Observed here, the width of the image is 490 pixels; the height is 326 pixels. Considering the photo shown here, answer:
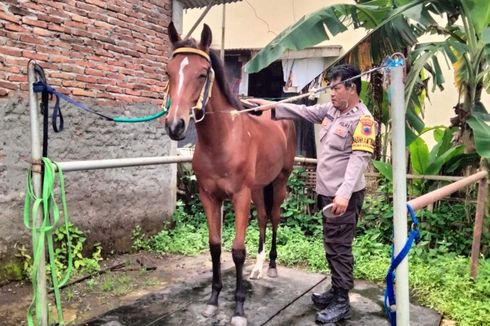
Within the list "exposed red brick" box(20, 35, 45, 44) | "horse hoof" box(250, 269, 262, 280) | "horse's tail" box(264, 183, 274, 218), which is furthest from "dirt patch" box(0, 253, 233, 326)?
"exposed red brick" box(20, 35, 45, 44)

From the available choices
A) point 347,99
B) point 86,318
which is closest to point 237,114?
point 347,99

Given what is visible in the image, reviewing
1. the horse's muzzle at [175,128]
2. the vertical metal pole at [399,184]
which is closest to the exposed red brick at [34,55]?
the horse's muzzle at [175,128]

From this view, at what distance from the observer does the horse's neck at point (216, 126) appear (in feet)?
10.5

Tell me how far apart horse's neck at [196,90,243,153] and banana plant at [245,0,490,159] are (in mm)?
816

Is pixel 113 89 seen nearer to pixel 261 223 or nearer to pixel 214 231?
pixel 261 223

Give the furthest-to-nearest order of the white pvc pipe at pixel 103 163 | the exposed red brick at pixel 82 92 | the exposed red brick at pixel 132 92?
1. the exposed red brick at pixel 132 92
2. the exposed red brick at pixel 82 92
3. the white pvc pipe at pixel 103 163

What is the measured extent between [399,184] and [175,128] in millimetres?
1310

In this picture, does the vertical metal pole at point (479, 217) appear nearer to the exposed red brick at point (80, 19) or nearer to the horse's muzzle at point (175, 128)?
the horse's muzzle at point (175, 128)

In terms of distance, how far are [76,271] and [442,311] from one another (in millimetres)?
3468

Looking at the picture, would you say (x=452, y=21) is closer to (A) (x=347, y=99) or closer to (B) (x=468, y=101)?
(B) (x=468, y=101)

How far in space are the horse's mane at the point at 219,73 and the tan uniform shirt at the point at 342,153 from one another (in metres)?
0.72

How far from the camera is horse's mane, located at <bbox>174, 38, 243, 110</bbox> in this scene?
2.89 m

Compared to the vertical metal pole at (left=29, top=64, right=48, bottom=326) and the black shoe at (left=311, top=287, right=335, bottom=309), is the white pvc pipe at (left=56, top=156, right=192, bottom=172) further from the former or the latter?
the black shoe at (left=311, top=287, right=335, bottom=309)

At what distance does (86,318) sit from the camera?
3.36 m
